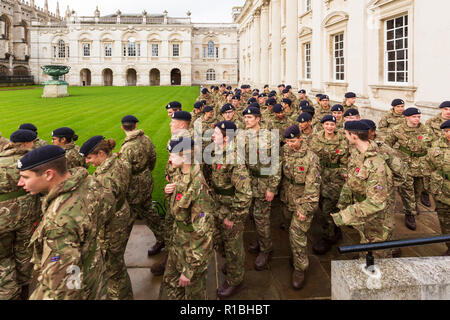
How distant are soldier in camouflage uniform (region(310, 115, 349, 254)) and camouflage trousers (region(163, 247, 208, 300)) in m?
2.90

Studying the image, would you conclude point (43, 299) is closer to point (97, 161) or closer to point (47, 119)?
point (97, 161)

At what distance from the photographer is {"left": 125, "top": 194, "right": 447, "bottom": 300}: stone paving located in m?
4.27

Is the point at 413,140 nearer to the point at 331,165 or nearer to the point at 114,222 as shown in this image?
the point at 331,165

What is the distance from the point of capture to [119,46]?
62.3 m

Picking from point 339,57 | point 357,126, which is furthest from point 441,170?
point 339,57

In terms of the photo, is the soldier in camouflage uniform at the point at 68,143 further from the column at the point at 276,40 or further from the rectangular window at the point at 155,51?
the rectangular window at the point at 155,51

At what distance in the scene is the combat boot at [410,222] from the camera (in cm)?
611

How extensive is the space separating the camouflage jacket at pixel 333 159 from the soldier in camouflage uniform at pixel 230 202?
2123mm

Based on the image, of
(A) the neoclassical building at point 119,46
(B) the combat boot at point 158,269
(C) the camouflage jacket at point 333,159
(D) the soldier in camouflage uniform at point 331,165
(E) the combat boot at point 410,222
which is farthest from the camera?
(A) the neoclassical building at point 119,46

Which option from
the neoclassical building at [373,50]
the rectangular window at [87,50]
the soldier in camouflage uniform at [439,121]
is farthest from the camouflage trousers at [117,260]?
the rectangular window at [87,50]

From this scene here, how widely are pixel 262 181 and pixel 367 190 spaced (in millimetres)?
1706

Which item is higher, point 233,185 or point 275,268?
point 233,185

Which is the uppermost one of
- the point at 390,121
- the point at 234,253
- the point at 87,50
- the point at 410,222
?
the point at 87,50

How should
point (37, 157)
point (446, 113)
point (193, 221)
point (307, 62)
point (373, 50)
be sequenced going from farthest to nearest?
point (307, 62), point (373, 50), point (446, 113), point (193, 221), point (37, 157)
